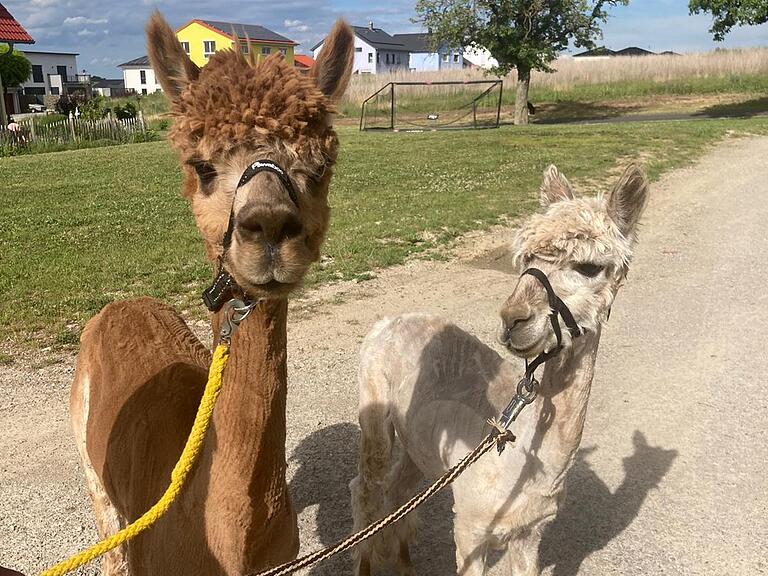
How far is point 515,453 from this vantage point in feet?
10.0

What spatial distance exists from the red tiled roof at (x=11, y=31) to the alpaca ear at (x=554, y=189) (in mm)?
36648

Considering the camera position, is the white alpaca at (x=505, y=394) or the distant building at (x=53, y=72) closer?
the white alpaca at (x=505, y=394)

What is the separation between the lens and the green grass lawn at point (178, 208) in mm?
8086

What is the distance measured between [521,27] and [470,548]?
33583 millimetres

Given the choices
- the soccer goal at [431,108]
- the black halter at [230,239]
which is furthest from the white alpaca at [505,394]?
the soccer goal at [431,108]

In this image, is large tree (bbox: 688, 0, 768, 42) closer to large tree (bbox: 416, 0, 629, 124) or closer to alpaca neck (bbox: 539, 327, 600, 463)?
large tree (bbox: 416, 0, 629, 124)

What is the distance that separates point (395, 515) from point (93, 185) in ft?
50.1

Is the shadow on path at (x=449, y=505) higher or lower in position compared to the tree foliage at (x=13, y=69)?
lower

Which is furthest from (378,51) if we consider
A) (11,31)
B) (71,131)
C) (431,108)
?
(71,131)

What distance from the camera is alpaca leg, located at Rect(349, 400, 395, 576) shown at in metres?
3.69

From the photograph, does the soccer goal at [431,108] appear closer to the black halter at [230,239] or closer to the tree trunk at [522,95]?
the tree trunk at [522,95]

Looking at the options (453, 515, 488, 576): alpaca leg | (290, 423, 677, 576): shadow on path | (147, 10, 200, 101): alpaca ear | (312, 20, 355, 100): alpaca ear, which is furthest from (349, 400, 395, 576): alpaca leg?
(147, 10, 200, 101): alpaca ear

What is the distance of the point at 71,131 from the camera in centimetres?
2461

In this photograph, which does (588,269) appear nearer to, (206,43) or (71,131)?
(71,131)
